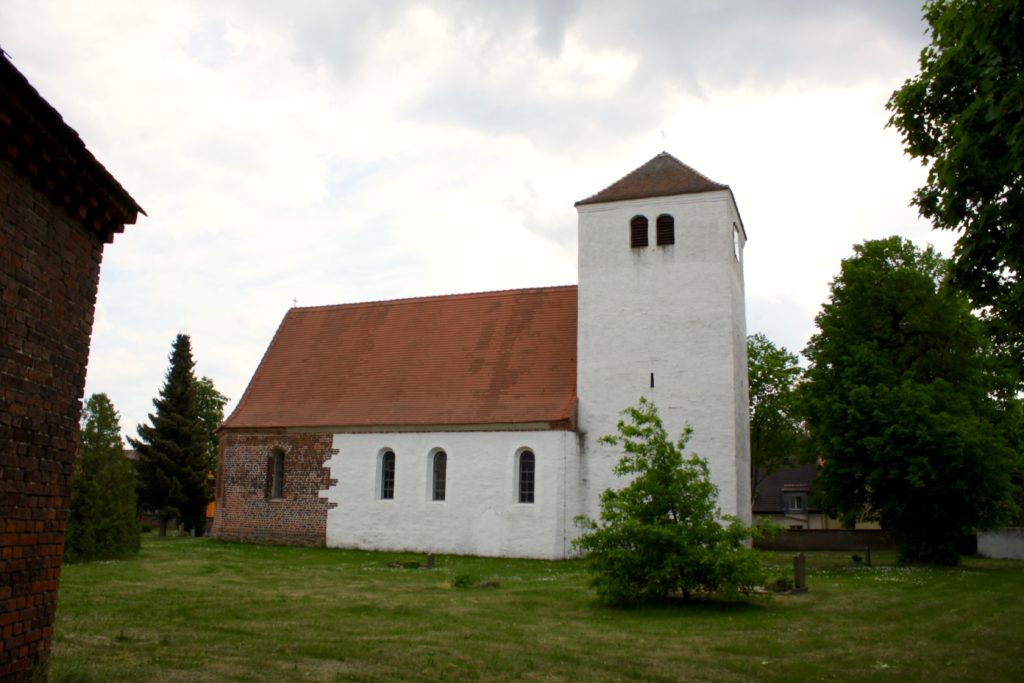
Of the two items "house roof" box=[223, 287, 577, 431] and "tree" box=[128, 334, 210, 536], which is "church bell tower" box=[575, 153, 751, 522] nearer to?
"house roof" box=[223, 287, 577, 431]

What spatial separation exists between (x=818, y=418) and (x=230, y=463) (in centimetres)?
2045

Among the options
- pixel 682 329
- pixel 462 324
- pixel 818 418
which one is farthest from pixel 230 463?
pixel 818 418

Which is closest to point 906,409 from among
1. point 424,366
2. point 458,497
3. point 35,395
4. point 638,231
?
point 638,231

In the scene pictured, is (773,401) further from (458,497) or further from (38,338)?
(38,338)

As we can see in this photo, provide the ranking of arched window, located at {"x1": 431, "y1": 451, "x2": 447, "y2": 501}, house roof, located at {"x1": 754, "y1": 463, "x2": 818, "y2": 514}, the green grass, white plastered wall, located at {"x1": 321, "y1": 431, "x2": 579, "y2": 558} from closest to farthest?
the green grass < white plastered wall, located at {"x1": 321, "y1": 431, "x2": 579, "y2": 558} < arched window, located at {"x1": 431, "y1": 451, "x2": 447, "y2": 501} < house roof, located at {"x1": 754, "y1": 463, "x2": 818, "y2": 514}

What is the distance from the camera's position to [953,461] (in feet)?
76.2

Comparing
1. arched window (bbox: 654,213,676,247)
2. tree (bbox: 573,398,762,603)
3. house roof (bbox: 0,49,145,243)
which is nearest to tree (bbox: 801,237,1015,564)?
arched window (bbox: 654,213,676,247)

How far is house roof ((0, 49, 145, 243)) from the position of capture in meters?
5.66

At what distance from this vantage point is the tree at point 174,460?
39344 mm

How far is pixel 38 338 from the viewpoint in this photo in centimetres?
648

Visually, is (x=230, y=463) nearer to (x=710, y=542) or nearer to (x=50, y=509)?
(x=710, y=542)

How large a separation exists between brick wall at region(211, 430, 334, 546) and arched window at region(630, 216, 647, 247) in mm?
12231

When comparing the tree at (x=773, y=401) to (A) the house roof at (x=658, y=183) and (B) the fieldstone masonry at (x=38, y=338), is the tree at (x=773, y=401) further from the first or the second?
(B) the fieldstone masonry at (x=38, y=338)

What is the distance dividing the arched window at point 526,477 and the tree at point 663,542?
1070 cm
